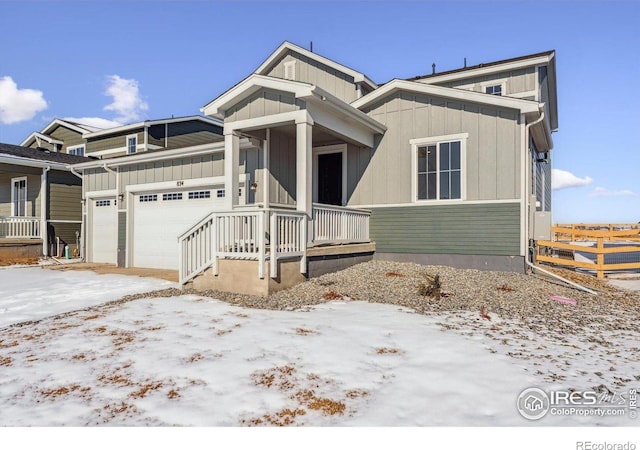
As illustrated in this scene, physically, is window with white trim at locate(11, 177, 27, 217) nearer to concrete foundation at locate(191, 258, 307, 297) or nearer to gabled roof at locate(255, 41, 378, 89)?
gabled roof at locate(255, 41, 378, 89)

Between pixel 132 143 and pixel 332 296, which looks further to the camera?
pixel 132 143

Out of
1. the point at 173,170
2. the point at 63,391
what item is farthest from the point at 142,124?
the point at 63,391

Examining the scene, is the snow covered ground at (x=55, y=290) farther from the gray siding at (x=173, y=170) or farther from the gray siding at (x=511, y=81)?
the gray siding at (x=511, y=81)

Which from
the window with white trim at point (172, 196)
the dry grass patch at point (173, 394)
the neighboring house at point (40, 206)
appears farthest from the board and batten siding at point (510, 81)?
the neighboring house at point (40, 206)

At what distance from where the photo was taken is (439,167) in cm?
916

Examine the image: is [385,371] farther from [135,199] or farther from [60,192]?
[60,192]

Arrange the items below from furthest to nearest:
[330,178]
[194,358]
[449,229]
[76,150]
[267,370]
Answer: [76,150], [330,178], [449,229], [194,358], [267,370]

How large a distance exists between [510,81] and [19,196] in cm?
2066

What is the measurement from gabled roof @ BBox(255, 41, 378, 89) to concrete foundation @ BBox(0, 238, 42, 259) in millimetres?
11112

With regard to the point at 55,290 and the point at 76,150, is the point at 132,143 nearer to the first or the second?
the point at 76,150

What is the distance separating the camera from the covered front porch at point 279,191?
6832 mm

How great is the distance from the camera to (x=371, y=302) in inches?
246

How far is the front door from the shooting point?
34.7ft
